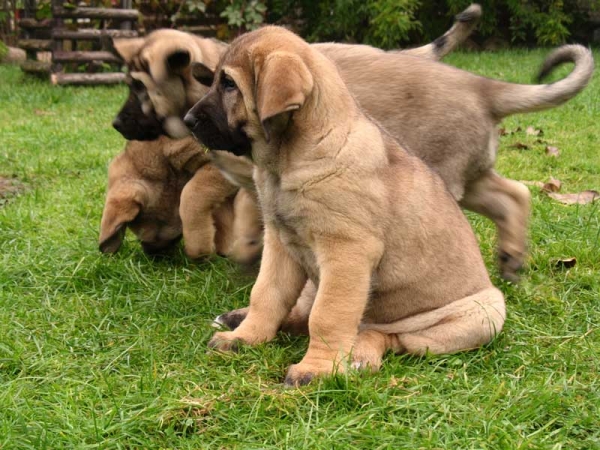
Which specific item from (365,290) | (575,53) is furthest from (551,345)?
(575,53)

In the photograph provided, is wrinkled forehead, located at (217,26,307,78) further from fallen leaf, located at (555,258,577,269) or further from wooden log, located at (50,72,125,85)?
wooden log, located at (50,72,125,85)

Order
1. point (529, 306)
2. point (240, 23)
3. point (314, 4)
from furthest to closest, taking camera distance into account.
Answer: point (314, 4) < point (240, 23) < point (529, 306)

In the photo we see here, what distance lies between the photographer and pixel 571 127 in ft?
28.1

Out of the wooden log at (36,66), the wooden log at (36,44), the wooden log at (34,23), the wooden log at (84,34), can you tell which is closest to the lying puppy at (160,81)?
the wooden log at (84,34)

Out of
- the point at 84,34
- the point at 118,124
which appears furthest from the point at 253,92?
the point at 84,34

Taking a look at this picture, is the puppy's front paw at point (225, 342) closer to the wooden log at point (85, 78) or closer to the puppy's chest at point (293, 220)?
the puppy's chest at point (293, 220)

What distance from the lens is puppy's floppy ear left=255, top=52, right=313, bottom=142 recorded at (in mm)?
2984

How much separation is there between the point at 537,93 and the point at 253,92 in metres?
2.03

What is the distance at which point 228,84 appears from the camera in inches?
132

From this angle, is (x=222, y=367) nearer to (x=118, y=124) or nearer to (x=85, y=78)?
(x=118, y=124)

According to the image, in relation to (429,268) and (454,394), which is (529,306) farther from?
(454,394)

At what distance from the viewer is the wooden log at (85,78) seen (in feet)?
42.2

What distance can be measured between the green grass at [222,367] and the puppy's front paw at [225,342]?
7 centimetres

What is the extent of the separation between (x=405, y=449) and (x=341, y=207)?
99 centimetres
